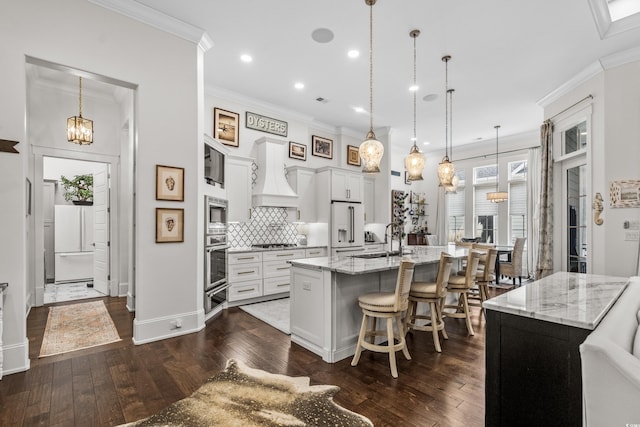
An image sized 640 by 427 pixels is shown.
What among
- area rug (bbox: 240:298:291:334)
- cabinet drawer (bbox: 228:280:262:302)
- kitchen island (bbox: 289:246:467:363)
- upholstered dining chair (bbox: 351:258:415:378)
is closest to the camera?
upholstered dining chair (bbox: 351:258:415:378)

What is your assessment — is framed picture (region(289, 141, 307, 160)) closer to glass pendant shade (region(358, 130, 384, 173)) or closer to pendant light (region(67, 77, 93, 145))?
glass pendant shade (region(358, 130, 384, 173))

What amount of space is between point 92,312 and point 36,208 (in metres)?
1.88

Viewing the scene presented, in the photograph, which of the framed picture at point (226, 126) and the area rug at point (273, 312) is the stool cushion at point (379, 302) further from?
the framed picture at point (226, 126)

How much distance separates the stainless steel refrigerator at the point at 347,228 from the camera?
241 inches

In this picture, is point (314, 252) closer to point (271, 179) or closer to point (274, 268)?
point (274, 268)

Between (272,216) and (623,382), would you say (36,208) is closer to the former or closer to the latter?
(272,216)

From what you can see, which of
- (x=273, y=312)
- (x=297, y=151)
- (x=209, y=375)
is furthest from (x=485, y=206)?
(x=209, y=375)

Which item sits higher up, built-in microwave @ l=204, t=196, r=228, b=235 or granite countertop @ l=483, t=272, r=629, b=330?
built-in microwave @ l=204, t=196, r=228, b=235

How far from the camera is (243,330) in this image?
146 inches

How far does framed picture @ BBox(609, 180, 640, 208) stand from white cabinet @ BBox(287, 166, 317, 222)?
4568mm

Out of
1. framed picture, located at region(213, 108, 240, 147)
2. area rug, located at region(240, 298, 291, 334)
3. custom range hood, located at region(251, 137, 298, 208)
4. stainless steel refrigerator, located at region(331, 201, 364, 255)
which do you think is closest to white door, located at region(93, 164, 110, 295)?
framed picture, located at region(213, 108, 240, 147)

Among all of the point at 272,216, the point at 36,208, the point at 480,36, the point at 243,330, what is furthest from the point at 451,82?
the point at 36,208

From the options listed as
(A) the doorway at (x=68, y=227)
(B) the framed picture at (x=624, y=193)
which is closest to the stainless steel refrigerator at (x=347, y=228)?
(B) the framed picture at (x=624, y=193)

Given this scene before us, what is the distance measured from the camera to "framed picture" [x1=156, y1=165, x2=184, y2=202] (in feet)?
11.2
